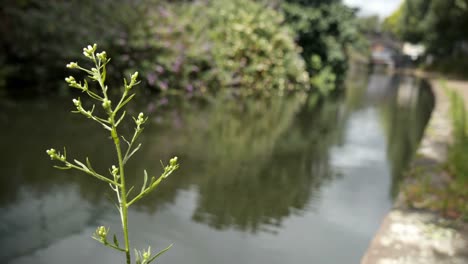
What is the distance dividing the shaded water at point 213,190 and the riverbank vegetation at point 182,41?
222 centimetres

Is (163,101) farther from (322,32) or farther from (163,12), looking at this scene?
(322,32)

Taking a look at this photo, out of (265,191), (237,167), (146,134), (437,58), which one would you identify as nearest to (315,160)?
(237,167)

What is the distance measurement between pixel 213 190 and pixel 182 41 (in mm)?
8188

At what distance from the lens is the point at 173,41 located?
38.4 ft

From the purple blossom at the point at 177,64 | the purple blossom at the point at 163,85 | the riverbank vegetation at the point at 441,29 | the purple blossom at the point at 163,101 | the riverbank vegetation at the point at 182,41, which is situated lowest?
the purple blossom at the point at 163,101

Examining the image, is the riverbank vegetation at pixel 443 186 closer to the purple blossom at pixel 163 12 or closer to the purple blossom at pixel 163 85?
the purple blossom at pixel 163 85

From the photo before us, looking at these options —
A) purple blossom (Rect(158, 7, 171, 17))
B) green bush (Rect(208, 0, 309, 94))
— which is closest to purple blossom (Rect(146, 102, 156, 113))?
purple blossom (Rect(158, 7, 171, 17))

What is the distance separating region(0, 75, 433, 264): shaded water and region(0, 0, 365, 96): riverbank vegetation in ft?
7.28

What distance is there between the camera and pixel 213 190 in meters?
4.44

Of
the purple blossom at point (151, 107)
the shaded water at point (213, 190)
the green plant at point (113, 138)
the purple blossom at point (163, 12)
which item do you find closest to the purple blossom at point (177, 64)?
the purple blossom at point (163, 12)

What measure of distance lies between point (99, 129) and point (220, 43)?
7.56 metres

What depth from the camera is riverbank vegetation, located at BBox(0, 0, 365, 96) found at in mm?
9891

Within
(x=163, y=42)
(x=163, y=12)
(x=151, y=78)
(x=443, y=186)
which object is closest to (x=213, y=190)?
(x=443, y=186)

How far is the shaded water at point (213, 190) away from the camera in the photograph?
10.6 ft
